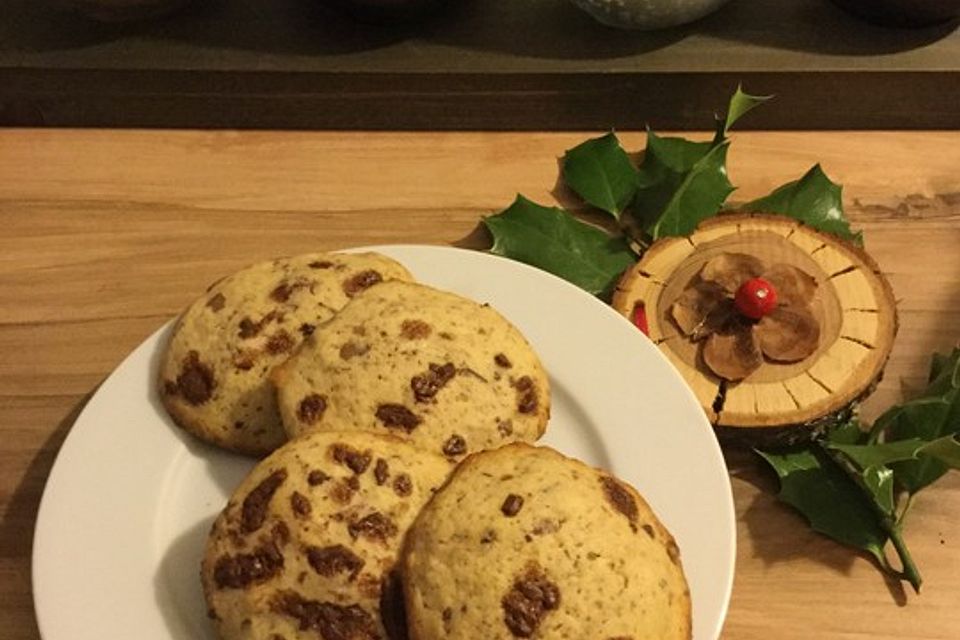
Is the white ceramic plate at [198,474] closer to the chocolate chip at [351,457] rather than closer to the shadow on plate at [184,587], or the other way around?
the shadow on plate at [184,587]

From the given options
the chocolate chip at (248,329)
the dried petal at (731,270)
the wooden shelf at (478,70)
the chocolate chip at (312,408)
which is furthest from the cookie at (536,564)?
the wooden shelf at (478,70)

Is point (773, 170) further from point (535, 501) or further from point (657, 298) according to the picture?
point (535, 501)

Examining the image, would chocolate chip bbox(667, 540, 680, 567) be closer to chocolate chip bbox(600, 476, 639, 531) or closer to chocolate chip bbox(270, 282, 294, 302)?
chocolate chip bbox(600, 476, 639, 531)

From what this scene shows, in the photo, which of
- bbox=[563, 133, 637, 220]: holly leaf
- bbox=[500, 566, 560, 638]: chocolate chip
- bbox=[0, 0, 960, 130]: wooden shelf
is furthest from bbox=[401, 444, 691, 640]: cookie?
bbox=[0, 0, 960, 130]: wooden shelf

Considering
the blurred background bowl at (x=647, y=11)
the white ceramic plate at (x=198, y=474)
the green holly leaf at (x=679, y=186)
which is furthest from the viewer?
the blurred background bowl at (x=647, y=11)

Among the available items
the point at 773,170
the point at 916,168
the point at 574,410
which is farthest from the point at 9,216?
the point at 916,168
